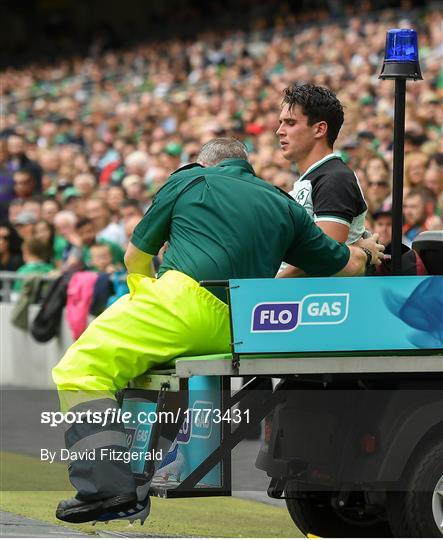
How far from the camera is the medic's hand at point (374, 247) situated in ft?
23.1

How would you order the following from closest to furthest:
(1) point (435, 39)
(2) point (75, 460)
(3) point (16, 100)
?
(2) point (75, 460), (1) point (435, 39), (3) point (16, 100)

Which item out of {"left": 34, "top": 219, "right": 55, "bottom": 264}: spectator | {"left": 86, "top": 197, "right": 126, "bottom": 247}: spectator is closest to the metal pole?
{"left": 86, "top": 197, "right": 126, "bottom": 247}: spectator

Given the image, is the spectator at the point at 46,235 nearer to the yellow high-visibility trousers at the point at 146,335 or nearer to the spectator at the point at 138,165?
the spectator at the point at 138,165

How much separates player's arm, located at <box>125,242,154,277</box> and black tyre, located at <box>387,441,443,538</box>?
1.43 metres

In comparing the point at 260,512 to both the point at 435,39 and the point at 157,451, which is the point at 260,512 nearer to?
the point at 157,451

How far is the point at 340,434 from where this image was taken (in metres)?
6.75

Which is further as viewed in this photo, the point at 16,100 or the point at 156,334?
the point at 16,100

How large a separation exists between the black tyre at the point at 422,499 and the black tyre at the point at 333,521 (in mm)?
593

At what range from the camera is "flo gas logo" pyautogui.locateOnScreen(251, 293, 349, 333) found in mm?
6352

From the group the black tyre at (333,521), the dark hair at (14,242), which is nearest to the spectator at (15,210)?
the dark hair at (14,242)

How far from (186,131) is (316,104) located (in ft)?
44.5

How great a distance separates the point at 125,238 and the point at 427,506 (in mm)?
8088

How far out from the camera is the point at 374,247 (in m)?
7.05

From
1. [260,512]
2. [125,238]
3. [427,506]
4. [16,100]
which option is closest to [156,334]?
[427,506]
